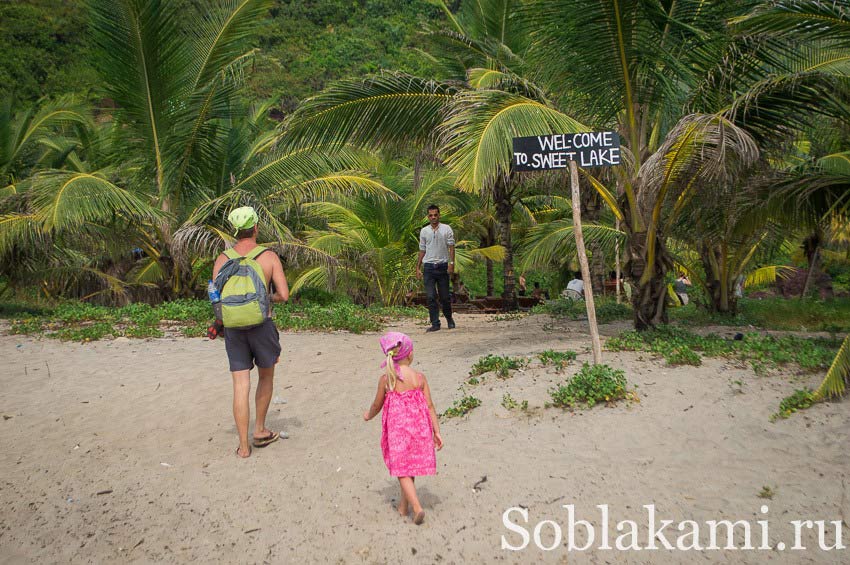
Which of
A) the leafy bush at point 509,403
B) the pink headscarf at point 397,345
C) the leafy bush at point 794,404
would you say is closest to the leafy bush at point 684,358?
the leafy bush at point 794,404

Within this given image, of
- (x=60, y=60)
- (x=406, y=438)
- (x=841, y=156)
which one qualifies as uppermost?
(x=60, y=60)

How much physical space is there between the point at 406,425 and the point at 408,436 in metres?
0.06

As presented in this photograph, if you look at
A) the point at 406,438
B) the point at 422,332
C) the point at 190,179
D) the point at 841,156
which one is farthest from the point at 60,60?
the point at 406,438

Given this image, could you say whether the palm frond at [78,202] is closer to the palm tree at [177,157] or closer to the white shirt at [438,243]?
the palm tree at [177,157]

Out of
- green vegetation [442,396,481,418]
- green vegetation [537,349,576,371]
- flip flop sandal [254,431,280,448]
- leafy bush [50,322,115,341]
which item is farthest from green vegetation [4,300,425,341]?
flip flop sandal [254,431,280,448]

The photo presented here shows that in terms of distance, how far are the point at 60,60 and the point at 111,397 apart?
3356 centimetres

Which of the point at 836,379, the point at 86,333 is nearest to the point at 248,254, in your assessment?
the point at 836,379

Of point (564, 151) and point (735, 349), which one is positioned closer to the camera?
point (564, 151)

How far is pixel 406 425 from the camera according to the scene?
410 cm

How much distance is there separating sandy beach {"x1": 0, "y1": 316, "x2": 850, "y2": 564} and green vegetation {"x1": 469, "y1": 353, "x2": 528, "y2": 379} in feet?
0.31

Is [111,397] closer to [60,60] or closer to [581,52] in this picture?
[581,52]

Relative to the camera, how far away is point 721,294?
11.7 m

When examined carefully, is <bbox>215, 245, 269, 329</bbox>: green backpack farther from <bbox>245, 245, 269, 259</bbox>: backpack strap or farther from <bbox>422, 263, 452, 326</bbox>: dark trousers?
<bbox>422, 263, 452, 326</bbox>: dark trousers

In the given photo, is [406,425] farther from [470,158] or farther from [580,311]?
[580,311]
